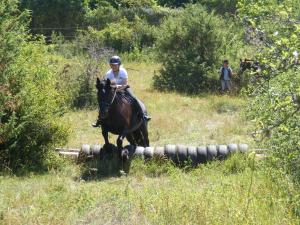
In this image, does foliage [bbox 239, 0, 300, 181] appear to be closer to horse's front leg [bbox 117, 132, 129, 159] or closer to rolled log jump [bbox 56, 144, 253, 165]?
rolled log jump [bbox 56, 144, 253, 165]

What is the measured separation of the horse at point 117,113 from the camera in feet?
31.7

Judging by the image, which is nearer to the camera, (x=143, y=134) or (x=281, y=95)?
Result: (x=281, y=95)

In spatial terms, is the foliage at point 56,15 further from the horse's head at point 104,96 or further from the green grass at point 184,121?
the horse's head at point 104,96

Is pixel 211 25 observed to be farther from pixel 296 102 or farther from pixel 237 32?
pixel 296 102

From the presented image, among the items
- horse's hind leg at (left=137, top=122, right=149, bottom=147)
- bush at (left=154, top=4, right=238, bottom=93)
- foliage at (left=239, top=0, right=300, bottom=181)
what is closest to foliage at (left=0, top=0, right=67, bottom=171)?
horse's hind leg at (left=137, top=122, right=149, bottom=147)

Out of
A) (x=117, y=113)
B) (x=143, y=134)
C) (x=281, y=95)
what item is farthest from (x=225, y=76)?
(x=281, y=95)

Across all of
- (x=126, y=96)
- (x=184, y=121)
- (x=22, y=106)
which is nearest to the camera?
(x=22, y=106)

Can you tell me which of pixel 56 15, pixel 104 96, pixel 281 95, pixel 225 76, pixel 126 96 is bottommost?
pixel 225 76

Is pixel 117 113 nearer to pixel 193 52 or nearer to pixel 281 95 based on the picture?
pixel 281 95

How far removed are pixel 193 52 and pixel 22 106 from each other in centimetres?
1447

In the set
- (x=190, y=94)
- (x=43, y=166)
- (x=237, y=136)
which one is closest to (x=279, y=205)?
(x=43, y=166)

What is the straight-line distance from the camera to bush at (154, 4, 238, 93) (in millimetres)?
22781

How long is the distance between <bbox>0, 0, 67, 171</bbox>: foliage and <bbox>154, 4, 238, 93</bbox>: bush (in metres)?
12.8

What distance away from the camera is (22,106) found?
9922 mm
